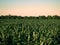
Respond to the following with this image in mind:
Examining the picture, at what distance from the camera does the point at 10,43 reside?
37.0 ft

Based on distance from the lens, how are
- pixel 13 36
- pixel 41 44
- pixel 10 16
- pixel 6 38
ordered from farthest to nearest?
1. pixel 10 16
2. pixel 13 36
3. pixel 6 38
4. pixel 41 44

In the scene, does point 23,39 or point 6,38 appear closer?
point 6,38

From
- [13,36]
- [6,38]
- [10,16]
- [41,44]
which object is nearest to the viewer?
[41,44]

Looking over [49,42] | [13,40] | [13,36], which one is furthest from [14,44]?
[49,42]

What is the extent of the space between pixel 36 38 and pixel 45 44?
129 cm

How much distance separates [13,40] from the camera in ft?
37.1

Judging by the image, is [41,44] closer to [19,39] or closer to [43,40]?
[43,40]

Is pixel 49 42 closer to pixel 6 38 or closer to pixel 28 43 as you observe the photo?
pixel 28 43

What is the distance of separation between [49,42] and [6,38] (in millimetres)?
2470

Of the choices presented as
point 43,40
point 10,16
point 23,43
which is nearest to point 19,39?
point 23,43

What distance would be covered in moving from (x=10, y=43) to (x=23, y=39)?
4.05ft

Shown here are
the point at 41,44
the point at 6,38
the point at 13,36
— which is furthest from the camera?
the point at 13,36

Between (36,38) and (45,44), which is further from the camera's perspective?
(36,38)

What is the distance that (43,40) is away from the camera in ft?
37.3
